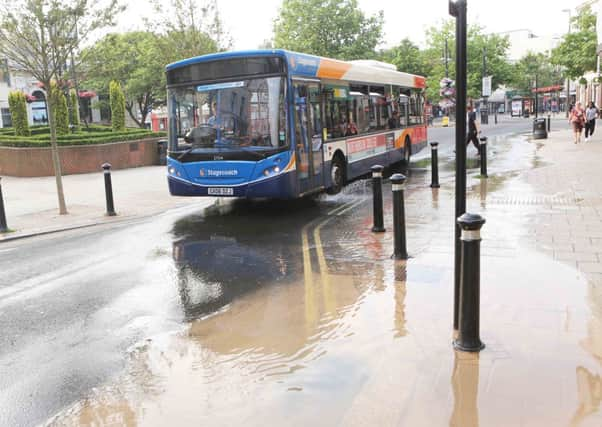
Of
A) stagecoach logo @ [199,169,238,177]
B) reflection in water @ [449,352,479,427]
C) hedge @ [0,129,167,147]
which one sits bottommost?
reflection in water @ [449,352,479,427]

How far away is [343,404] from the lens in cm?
400

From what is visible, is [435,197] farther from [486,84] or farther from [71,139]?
[486,84]

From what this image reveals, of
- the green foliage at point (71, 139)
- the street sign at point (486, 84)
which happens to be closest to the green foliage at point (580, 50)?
the street sign at point (486, 84)

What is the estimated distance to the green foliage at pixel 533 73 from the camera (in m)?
79.1

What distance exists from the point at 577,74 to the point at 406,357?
3552 cm

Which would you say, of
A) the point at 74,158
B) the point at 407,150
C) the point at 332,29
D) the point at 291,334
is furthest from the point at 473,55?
the point at 291,334

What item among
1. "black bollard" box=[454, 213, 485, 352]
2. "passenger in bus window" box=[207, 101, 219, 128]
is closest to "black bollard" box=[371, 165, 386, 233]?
"passenger in bus window" box=[207, 101, 219, 128]

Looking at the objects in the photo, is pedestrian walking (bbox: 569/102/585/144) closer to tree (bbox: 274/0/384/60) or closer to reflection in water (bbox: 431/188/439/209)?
reflection in water (bbox: 431/188/439/209)

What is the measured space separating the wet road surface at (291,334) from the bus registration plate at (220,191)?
5.02 feet

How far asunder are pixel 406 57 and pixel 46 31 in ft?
175

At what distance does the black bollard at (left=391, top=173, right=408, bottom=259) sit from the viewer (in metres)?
7.53

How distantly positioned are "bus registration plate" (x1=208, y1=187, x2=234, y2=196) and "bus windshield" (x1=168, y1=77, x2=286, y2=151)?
2.41ft

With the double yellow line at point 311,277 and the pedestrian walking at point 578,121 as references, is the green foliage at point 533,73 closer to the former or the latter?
the pedestrian walking at point 578,121

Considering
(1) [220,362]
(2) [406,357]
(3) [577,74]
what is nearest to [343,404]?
(2) [406,357]
